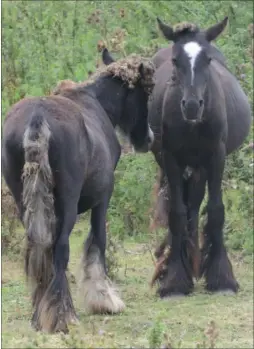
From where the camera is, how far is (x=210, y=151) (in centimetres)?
936

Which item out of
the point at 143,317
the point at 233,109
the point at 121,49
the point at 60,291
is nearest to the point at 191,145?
the point at 233,109

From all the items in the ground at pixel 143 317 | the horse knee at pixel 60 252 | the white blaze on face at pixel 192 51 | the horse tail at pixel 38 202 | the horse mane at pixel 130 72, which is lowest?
the ground at pixel 143 317

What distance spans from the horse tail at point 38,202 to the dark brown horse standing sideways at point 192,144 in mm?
1741

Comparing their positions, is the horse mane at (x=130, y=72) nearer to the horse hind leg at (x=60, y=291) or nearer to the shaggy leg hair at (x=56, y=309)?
the horse hind leg at (x=60, y=291)

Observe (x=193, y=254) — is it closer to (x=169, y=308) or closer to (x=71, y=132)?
(x=169, y=308)

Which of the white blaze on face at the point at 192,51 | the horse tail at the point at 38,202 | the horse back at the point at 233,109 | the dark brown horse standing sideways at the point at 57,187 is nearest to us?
the horse tail at the point at 38,202

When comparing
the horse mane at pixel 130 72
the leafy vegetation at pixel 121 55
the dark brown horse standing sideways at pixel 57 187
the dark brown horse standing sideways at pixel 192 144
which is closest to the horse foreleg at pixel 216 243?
the dark brown horse standing sideways at pixel 192 144

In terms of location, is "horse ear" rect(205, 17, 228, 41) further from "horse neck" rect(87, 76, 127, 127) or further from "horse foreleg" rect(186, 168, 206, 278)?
"horse foreleg" rect(186, 168, 206, 278)

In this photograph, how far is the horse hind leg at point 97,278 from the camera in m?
8.55

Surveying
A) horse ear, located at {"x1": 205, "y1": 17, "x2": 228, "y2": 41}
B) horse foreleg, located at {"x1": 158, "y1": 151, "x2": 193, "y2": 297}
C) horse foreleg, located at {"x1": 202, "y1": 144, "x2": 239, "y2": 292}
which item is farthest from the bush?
horse ear, located at {"x1": 205, "y1": 17, "x2": 228, "y2": 41}

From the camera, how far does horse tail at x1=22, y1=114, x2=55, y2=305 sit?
730cm

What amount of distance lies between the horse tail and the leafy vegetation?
1.21 metres

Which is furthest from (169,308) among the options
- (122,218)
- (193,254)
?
(122,218)

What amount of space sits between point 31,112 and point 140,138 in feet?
7.11
